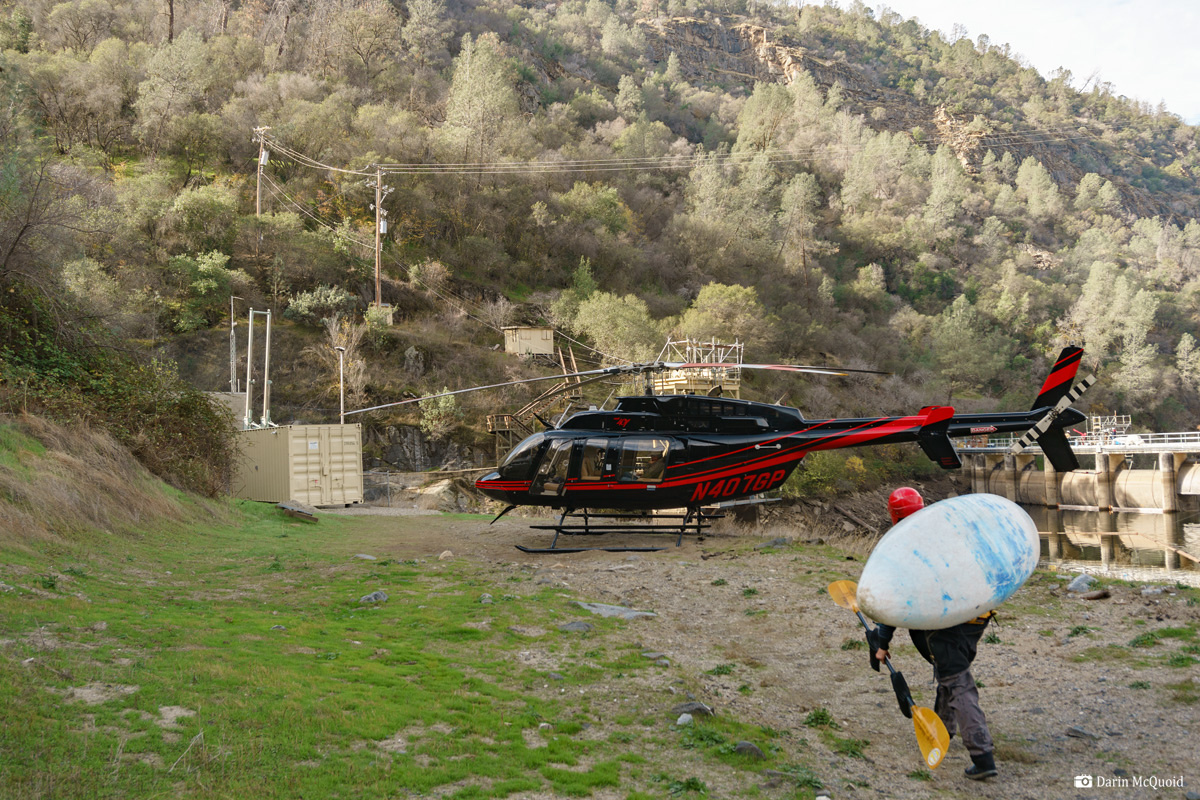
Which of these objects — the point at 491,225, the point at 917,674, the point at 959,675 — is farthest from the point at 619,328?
the point at 959,675

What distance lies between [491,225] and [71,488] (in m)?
48.7

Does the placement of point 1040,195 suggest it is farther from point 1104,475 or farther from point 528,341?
point 528,341

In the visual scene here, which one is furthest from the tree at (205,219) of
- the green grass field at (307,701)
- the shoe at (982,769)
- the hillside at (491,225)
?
the shoe at (982,769)

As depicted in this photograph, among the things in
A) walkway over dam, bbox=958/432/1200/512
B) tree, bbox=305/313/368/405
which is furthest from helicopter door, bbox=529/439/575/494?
walkway over dam, bbox=958/432/1200/512

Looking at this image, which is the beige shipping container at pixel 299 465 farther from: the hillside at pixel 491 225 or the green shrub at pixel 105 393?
the hillside at pixel 491 225

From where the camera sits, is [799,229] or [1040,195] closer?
[799,229]

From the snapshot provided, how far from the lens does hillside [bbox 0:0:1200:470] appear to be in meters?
38.2

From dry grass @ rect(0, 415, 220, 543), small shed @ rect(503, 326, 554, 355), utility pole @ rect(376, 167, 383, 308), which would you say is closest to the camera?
dry grass @ rect(0, 415, 220, 543)

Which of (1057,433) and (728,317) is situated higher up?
(728,317)

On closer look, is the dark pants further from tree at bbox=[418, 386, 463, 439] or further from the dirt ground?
tree at bbox=[418, 386, 463, 439]

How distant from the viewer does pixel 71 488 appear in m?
10.4

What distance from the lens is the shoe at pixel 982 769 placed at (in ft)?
13.9

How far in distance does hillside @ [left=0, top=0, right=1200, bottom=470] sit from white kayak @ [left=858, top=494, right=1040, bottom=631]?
46.4 feet

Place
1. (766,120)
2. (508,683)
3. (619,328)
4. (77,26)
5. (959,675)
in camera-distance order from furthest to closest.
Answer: (766,120), (77,26), (619,328), (508,683), (959,675)
